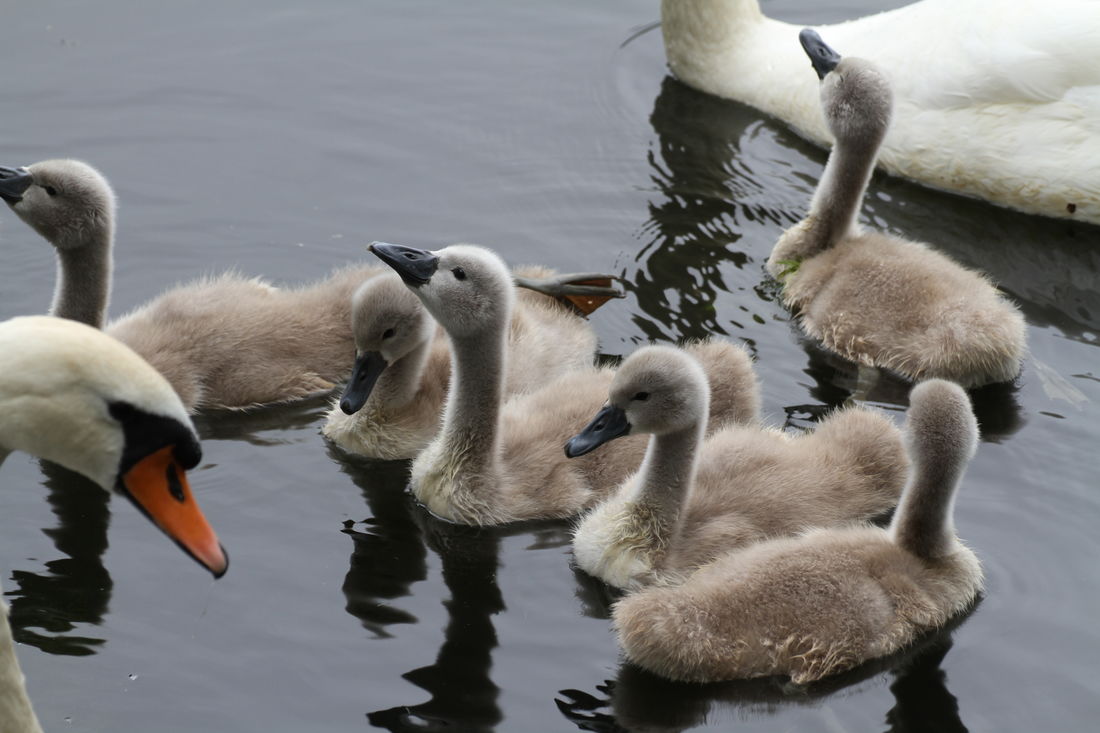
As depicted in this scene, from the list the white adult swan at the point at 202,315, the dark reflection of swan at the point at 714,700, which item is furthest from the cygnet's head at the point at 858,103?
the dark reflection of swan at the point at 714,700

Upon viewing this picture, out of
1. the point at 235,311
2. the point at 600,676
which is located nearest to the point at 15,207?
the point at 235,311

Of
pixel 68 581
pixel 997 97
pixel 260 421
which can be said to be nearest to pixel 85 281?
pixel 260 421

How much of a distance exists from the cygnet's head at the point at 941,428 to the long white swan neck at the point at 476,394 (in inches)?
66.7

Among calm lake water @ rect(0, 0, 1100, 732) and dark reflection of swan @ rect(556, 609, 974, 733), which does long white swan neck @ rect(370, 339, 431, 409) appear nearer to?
calm lake water @ rect(0, 0, 1100, 732)

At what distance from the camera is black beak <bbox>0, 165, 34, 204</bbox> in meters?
7.23

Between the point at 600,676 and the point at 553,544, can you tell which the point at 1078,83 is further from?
the point at 600,676

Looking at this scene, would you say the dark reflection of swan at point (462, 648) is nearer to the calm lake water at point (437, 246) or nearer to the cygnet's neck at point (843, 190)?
the calm lake water at point (437, 246)

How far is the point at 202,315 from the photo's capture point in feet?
24.6

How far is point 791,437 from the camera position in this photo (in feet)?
23.2

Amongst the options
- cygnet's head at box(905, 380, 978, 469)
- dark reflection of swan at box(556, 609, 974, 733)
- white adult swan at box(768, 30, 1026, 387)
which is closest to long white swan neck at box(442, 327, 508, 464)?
dark reflection of swan at box(556, 609, 974, 733)

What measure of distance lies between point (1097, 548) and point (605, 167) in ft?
14.3

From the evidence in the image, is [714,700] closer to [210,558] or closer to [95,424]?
[210,558]

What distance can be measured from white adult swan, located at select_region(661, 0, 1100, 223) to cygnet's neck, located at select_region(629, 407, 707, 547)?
3866 mm

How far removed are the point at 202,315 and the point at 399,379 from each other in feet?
3.37
